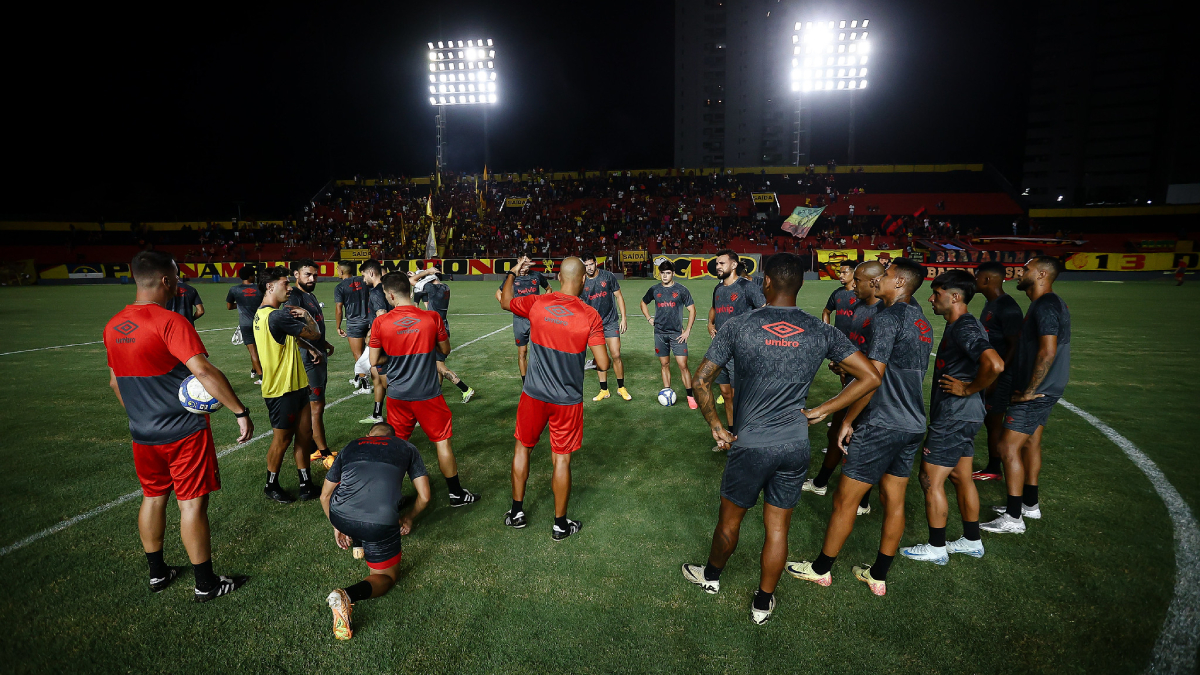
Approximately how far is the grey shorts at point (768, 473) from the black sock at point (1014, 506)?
8.69ft

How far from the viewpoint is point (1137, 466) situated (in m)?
5.56

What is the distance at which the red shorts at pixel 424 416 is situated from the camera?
4.56 meters

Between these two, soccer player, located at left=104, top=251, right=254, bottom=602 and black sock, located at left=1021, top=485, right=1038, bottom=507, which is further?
black sock, located at left=1021, top=485, right=1038, bottom=507

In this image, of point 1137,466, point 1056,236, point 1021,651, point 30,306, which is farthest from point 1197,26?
point 30,306

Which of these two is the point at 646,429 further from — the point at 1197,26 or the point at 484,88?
the point at 1197,26

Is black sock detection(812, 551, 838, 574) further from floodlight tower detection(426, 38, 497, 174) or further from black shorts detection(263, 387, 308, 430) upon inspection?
floodlight tower detection(426, 38, 497, 174)

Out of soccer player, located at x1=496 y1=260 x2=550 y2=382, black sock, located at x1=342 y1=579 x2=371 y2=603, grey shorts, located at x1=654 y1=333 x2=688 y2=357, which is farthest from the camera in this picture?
soccer player, located at x1=496 y1=260 x2=550 y2=382

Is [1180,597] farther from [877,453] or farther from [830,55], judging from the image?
[830,55]

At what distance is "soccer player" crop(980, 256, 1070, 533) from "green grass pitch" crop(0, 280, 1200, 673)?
0.35 m

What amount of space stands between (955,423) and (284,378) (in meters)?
5.88

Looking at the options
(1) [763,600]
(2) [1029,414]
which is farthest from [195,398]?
(2) [1029,414]

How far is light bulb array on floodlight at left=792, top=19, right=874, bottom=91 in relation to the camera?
44547 millimetres

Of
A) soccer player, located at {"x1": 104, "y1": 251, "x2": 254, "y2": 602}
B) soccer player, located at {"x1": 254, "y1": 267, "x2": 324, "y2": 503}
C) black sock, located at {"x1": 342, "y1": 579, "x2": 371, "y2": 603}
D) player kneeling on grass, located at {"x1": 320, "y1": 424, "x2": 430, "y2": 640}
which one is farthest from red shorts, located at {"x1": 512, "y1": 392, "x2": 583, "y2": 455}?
soccer player, located at {"x1": 254, "y1": 267, "x2": 324, "y2": 503}

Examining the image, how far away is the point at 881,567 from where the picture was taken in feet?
11.5
